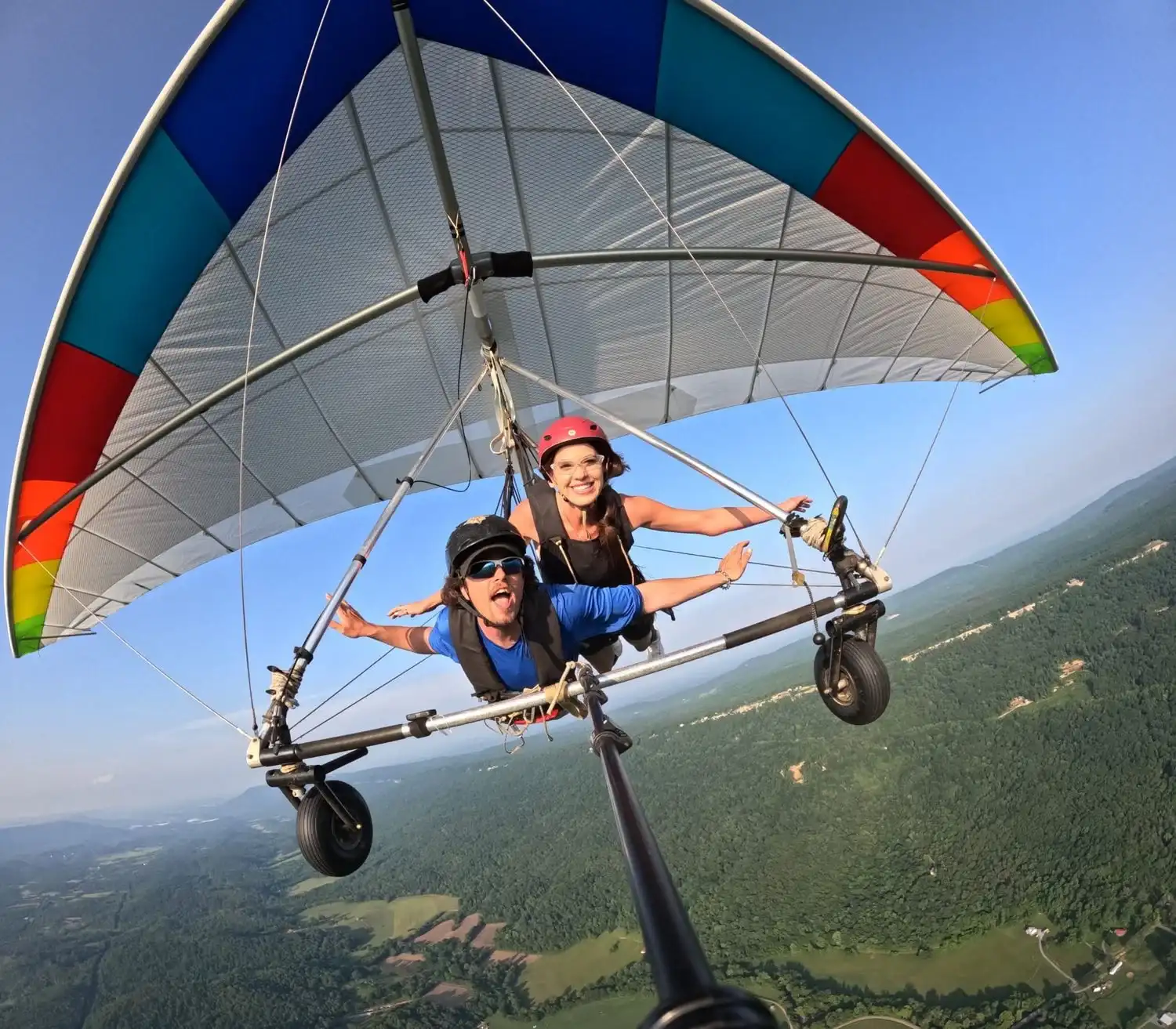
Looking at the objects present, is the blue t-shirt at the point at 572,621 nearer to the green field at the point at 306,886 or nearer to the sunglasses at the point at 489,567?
the sunglasses at the point at 489,567

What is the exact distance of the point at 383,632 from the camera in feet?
13.1

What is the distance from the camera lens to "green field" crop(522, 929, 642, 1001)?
4978 centimetres

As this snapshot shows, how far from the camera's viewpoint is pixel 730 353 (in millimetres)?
6906

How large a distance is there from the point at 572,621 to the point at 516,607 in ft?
1.25

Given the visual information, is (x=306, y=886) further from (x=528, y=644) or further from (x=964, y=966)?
(x=528, y=644)

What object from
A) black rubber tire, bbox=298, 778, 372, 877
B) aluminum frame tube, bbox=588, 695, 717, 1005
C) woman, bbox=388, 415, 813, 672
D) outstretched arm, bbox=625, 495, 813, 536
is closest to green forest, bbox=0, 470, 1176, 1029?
black rubber tire, bbox=298, 778, 372, 877

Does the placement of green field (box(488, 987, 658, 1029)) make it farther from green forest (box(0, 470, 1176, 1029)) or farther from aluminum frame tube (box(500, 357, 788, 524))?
aluminum frame tube (box(500, 357, 788, 524))

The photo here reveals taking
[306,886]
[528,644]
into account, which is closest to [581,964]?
[528,644]

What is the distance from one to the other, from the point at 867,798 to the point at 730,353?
6852 centimetres

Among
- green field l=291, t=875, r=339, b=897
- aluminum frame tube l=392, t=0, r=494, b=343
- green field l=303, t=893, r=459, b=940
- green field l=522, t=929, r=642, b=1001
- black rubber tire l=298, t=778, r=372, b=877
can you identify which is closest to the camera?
aluminum frame tube l=392, t=0, r=494, b=343

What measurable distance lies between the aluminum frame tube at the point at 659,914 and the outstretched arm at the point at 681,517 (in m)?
2.87

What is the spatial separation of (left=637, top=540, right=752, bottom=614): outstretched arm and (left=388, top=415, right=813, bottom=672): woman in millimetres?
204

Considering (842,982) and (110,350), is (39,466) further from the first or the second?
(842,982)

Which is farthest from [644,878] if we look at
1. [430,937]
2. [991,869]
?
[430,937]
